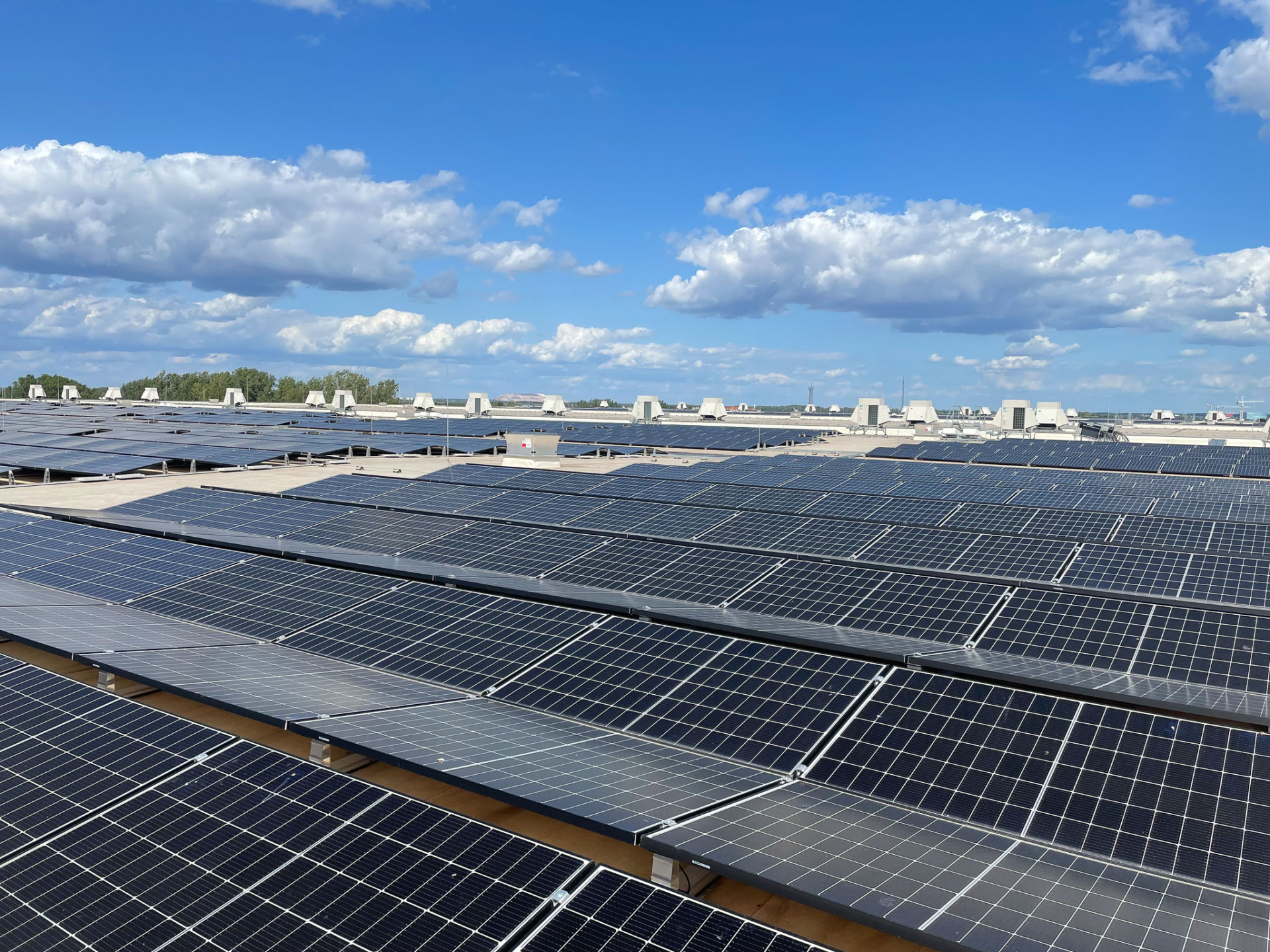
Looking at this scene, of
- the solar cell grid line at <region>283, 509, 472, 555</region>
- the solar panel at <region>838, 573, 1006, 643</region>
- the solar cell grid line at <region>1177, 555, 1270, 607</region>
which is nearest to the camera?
the solar panel at <region>838, 573, 1006, 643</region>

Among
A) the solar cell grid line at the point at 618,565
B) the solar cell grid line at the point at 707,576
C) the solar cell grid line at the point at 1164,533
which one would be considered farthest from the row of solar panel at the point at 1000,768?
the solar cell grid line at the point at 1164,533

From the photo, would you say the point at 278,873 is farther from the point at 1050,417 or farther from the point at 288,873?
the point at 1050,417

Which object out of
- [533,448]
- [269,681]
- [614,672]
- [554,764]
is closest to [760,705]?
[614,672]

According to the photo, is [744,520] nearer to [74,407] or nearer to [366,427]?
[366,427]

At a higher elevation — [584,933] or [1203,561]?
[1203,561]

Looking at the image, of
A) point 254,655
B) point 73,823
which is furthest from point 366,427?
point 73,823

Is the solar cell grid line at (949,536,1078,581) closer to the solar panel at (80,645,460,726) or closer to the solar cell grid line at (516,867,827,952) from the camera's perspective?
the solar panel at (80,645,460,726)

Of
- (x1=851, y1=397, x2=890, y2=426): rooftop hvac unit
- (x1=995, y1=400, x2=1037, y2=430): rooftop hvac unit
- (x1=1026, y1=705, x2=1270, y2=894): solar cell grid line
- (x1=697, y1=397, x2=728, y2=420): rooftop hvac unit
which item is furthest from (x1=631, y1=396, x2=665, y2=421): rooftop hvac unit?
(x1=1026, y1=705, x2=1270, y2=894): solar cell grid line
